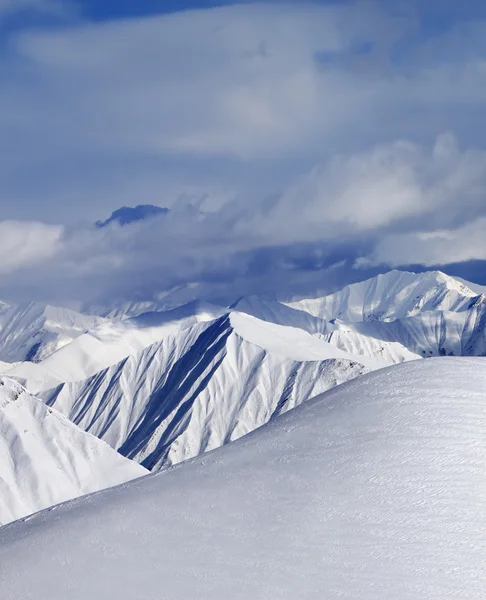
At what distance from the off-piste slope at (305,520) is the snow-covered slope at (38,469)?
125 m

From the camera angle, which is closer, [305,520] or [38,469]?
[305,520]

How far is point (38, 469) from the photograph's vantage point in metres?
186

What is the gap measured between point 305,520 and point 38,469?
489ft

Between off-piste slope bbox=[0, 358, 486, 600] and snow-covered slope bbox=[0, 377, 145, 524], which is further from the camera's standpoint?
snow-covered slope bbox=[0, 377, 145, 524]

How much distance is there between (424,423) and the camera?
51.3 m

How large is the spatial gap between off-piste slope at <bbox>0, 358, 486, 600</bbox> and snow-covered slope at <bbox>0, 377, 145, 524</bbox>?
125317 mm

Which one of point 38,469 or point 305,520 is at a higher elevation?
point 305,520

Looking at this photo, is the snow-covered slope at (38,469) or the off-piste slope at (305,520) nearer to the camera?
the off-piste slope at (305,520)

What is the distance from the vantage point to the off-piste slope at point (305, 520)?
131 ft

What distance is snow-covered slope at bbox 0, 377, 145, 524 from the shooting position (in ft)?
583

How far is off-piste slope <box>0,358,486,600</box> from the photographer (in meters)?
39.8

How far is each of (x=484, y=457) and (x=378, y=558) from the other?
8839 millimetres

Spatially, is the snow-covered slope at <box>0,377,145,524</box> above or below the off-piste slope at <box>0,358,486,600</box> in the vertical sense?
below

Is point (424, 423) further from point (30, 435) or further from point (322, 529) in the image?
point (30, 435)
